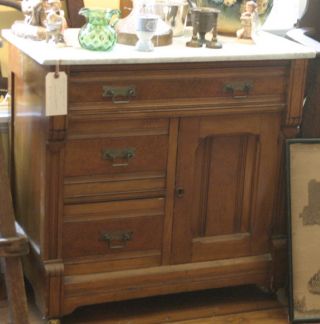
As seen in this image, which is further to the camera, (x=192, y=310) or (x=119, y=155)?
(x=192, y=310)

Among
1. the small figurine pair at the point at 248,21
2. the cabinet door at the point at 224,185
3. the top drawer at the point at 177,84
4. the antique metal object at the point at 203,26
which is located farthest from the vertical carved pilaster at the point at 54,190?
the small figurine pair at the point at 248,21

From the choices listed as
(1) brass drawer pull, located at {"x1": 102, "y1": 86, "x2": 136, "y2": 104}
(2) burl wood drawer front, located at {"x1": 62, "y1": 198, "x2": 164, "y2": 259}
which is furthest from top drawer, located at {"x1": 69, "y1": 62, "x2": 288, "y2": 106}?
(2) burl wood drawer front, located at {"x1": 62, "y1": 198, "x2": 164, "y2": 259}

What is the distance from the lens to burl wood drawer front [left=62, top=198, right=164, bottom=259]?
233 cm

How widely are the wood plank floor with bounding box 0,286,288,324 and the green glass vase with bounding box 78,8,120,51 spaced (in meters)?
0.89

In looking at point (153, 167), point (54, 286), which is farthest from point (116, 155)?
point (54, 286)

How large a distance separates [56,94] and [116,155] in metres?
0.28

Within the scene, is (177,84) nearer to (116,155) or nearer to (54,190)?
(116,155)

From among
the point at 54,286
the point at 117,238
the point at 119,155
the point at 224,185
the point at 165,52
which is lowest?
the point at 54,286

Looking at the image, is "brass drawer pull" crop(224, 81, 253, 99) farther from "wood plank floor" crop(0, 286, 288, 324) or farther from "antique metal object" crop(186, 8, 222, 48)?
"wood plank floor" crop(0, 286, 288, 324)

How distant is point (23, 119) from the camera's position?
2.43 metres

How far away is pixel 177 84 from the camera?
2.29 meters

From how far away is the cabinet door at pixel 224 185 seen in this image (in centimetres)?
241

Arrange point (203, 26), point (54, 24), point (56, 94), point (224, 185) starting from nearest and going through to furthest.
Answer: point (56, 94) < point (54, 24) < point (203, 26) < point (224, 185)

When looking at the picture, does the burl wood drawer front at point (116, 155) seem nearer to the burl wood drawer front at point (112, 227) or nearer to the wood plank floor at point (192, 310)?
the burl wood drawer front at point (112, 227)
